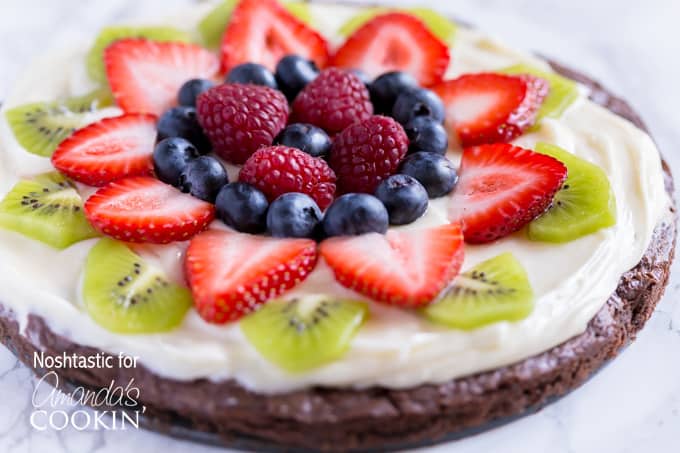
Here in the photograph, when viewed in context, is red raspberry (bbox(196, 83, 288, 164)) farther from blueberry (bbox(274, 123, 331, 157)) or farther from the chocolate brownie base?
the chocolate brownie base

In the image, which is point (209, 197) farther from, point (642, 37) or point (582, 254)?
point (642, 37)

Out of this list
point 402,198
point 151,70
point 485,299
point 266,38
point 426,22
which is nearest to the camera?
point 485,299

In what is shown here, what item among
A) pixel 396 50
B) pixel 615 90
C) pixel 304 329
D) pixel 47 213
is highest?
pixel 396 50

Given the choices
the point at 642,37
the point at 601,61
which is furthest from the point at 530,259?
the point at 642,37

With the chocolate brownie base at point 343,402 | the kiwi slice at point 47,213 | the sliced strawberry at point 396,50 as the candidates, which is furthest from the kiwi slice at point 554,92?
the kiwi slice at point 47,213

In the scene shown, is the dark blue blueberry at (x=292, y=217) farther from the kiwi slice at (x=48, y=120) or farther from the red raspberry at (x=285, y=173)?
the kiwi slice at (x=48, y=120)

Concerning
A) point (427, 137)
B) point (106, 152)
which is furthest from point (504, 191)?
point (106, 152)

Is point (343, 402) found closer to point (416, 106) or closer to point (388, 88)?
point (416, 106)
